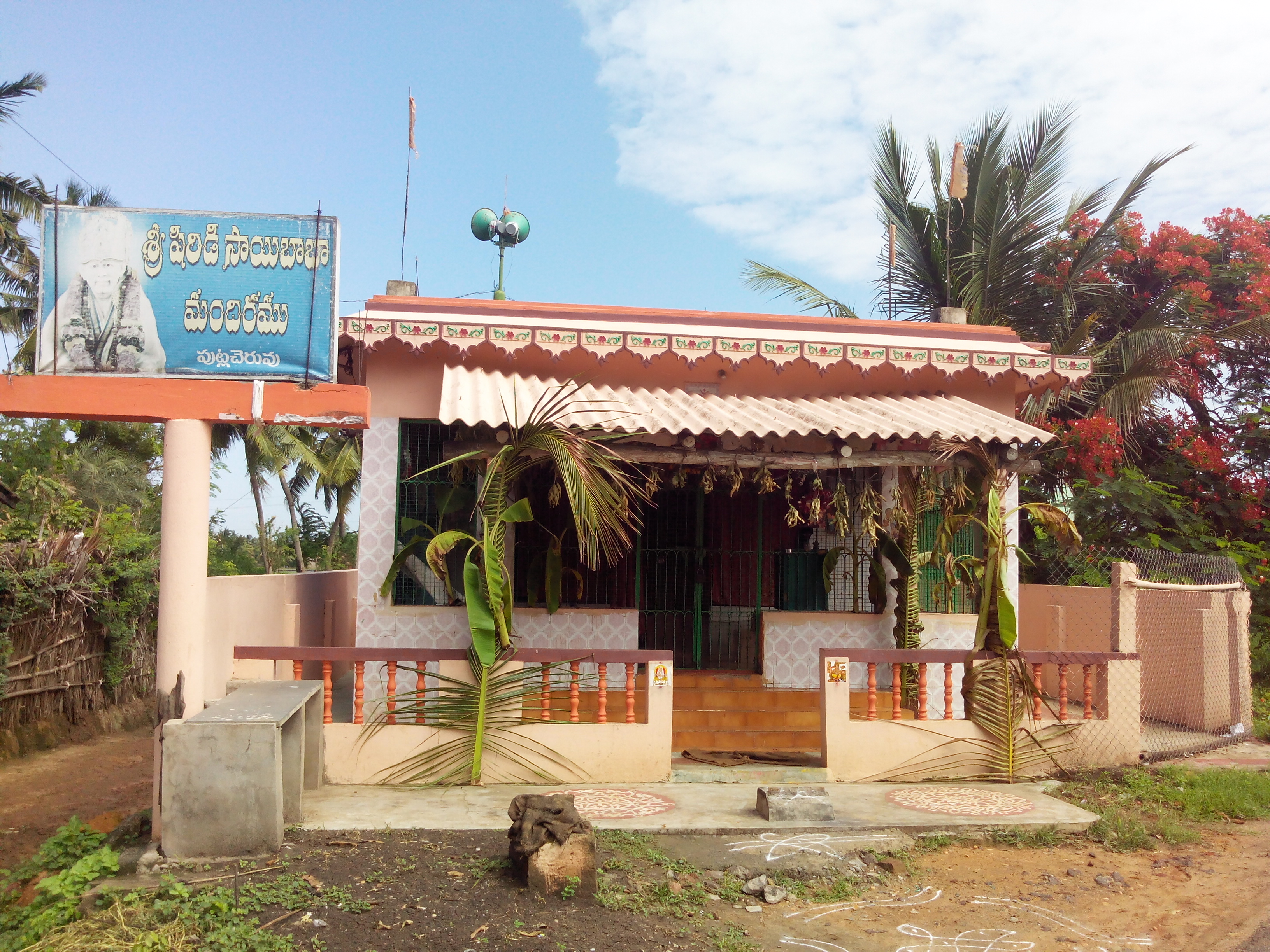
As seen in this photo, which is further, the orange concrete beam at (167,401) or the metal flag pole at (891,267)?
the metal flag pole at (891,267)

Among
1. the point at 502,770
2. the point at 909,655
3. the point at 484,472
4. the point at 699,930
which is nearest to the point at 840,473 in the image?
the point at 909,655

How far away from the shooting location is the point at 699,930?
4.60m

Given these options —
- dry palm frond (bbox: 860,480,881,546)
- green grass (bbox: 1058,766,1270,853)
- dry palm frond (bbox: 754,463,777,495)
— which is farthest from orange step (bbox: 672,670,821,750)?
green grass (bbox: 1058,766,1270,853)

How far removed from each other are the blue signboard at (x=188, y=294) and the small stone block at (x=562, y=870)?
3195 millimetres

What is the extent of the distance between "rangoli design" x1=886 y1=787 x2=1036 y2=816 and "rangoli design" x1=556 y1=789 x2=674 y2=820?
5.48 ft

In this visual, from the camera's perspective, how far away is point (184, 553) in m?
5.88

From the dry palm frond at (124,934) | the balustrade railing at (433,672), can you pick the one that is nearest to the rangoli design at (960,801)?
the balustrade railing at (433,672)

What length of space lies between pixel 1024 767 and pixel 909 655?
123cm

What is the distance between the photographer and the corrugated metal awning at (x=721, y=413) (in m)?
7.39

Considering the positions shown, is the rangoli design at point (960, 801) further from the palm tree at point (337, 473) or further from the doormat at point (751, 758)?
the palm tree at point (337, 473)

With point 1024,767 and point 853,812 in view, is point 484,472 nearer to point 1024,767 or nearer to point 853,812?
point 853,812

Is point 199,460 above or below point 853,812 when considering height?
above

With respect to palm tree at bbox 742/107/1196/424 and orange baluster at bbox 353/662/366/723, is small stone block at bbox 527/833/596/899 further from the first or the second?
palm tree at bbox 742/107/1196/424

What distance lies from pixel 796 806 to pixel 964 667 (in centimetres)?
259
